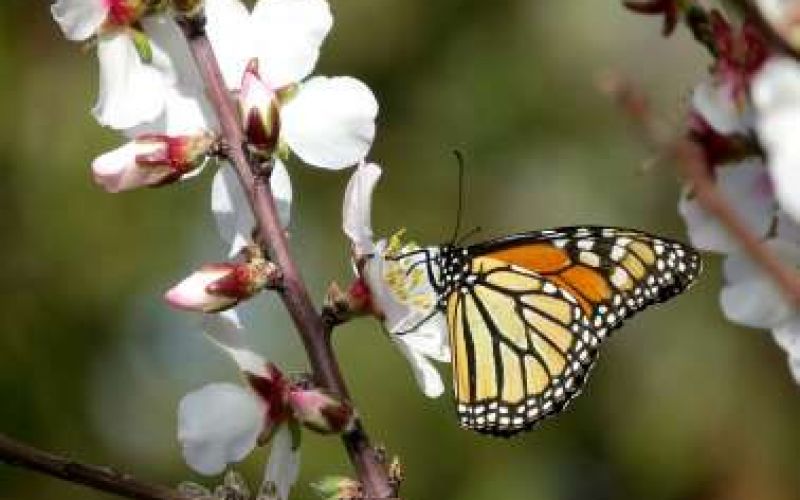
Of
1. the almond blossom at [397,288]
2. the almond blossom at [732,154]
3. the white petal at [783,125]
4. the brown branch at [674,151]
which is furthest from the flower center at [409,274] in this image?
the brown branch at [674,151]

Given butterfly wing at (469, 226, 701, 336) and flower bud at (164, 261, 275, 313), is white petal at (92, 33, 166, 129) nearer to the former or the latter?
flower bud at (164, 261, 275, 313)

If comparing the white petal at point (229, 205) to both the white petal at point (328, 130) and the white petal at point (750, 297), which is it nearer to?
the white petal at point (328, 130)

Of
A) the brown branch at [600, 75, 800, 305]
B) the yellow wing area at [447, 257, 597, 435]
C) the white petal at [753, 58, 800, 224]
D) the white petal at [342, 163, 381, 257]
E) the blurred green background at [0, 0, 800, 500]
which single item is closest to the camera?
the brown branch at [600, 75, 800, 305]

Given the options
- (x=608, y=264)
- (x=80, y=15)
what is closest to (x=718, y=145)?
(x=80, y=15)

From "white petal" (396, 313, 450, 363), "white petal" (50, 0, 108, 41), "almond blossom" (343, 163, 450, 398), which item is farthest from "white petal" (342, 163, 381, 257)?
"white petal" (50, 0, 108, 41)

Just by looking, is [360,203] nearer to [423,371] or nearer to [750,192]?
[423,371]
